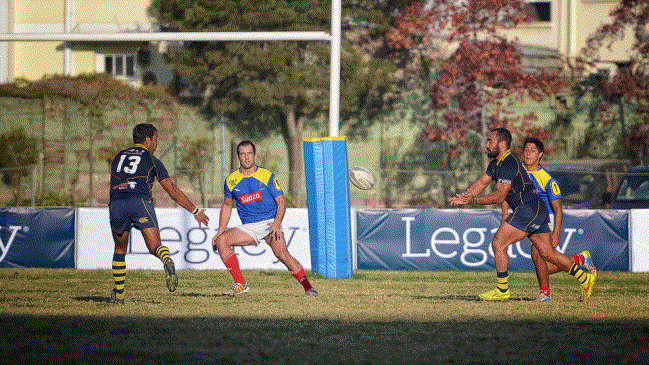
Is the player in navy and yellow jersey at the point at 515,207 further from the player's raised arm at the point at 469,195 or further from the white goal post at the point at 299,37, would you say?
the white goal post at the point at 299,37

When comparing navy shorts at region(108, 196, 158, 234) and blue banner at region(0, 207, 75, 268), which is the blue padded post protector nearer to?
navy shorts at region(108, 196, 158, 234)

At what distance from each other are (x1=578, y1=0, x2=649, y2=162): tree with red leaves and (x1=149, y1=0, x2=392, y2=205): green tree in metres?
6.97

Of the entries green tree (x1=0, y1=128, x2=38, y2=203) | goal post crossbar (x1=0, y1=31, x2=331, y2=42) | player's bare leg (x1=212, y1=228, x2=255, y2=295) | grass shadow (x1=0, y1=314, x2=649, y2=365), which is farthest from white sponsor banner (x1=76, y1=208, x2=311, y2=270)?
green tree (x1=0, y1=128, x2=38, y2=203)

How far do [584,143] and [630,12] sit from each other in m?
4.33

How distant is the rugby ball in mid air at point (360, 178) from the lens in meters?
14.1

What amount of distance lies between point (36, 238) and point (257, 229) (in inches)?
251

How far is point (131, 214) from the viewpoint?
8.64 meters

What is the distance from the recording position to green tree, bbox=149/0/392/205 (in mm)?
24531

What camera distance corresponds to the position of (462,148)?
78.3ft

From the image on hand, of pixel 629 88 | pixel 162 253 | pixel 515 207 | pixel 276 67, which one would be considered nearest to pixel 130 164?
pixel 162 253

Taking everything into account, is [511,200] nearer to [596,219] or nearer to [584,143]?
[596,219]

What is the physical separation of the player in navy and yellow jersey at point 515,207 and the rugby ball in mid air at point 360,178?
5.18m

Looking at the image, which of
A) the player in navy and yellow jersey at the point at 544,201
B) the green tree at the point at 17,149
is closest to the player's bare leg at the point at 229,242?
the player in navy and yellow jersey at the point at 544,201

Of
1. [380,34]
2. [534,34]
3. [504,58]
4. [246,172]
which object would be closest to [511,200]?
[246,172]
